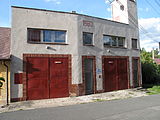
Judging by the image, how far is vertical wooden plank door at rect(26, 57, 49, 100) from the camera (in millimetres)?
12148

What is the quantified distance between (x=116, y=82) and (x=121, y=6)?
31.5ft

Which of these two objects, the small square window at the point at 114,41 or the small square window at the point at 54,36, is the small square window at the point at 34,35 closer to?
the small square window at the point at 54,36

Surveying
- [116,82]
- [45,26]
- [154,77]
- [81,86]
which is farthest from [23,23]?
[154,77]

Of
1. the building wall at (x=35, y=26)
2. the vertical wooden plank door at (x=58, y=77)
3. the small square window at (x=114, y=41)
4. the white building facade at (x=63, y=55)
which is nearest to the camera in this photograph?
the building wall at (x=35, y=26)

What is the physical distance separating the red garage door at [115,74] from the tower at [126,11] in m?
5.09

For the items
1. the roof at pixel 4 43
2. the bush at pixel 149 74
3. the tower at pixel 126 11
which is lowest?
the bush at pixel 149 74

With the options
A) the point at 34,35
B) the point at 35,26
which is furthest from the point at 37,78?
the point at 35,26

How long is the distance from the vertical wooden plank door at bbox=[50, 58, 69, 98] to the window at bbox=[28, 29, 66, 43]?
1703 mm

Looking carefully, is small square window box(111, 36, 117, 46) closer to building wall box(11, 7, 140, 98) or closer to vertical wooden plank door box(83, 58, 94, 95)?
building wall box(11, 7, 140, 98)

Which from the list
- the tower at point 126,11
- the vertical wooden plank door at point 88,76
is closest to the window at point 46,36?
the vertical wooden plank door at point 88,76

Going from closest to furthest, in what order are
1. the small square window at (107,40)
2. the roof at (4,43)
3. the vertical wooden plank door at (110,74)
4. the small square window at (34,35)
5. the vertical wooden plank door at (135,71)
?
1. the roof at (4,43)
2. the small square window at (34,35)
3. the vertical wooden plank door at (110,74)
4. the small square window at (107,40)
5. the vertical wooden plank door at (135,71)

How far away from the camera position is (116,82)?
Result: 1623 centimetres

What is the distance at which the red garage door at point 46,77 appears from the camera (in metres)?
12.2

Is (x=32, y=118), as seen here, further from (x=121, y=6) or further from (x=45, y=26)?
(x=121, y=6)
